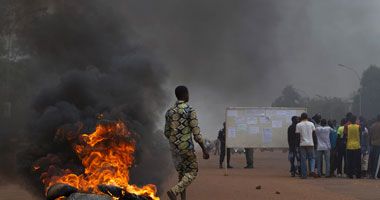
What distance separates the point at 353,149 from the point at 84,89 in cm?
923

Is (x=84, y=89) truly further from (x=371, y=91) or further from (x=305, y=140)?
(x=371, y=91)

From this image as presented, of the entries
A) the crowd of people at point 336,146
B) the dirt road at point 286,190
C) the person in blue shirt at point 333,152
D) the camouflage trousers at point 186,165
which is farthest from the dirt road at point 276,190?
the camouflage trousers at point 186,165

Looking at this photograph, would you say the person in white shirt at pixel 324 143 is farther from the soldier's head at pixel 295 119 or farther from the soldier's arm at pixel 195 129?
the soldier's arm at pixel 195 129

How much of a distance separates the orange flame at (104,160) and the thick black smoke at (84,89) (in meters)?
0.21

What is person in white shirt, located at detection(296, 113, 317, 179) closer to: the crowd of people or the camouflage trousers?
the crowd of people

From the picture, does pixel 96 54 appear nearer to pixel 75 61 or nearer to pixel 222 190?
pixel 75 61

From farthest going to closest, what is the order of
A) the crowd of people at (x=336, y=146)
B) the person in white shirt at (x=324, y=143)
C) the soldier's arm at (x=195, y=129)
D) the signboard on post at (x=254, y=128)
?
the signboard on post at (x=254, y=128)
the person in white shirt at (x=324, y=143)
the crowd of people at (x=336, y=146)
the soldier's arm at (x=195, y=129)

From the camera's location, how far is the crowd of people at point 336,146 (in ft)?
46.3

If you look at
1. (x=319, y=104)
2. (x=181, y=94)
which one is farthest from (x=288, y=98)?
(x=181, y=94)

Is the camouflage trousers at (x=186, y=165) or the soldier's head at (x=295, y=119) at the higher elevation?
the soldier's head at (x=295, y=119)

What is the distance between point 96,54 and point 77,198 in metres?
4.31

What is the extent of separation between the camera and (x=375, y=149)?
14.5 m

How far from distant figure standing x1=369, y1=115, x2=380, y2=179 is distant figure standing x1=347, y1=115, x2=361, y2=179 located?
1.60 ft

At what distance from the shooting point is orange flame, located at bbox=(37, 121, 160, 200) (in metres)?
7.05
